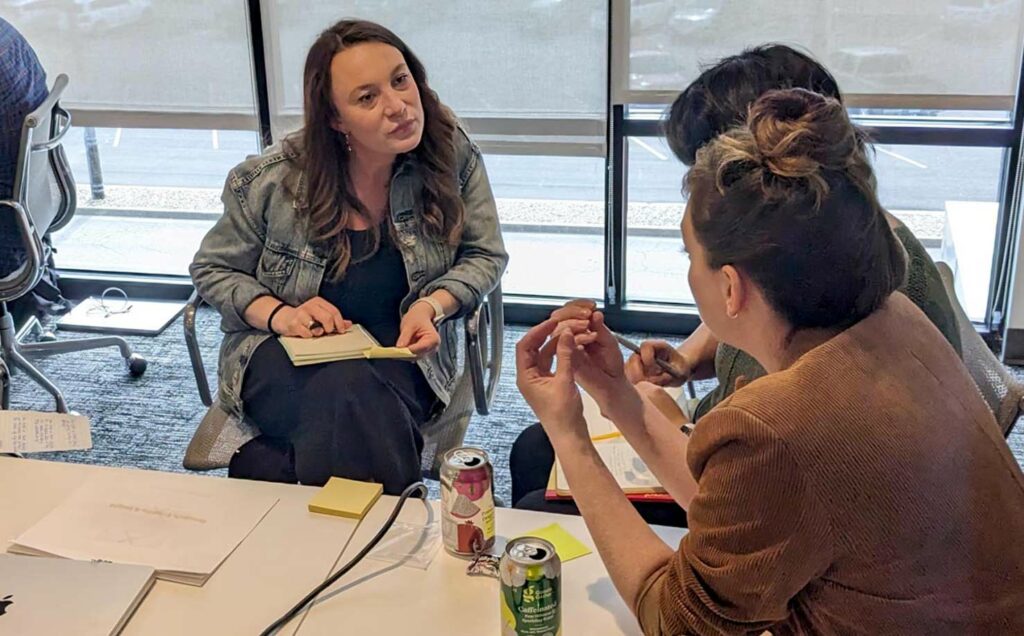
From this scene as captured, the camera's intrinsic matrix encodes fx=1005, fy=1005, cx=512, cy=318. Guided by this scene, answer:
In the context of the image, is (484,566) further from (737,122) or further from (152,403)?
(152,403)

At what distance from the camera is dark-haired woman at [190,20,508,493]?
6.54 ft

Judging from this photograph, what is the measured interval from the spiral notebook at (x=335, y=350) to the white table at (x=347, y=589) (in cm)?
42

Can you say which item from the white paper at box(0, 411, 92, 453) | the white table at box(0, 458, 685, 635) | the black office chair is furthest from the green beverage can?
the black office chair

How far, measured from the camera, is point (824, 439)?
3.22 feet

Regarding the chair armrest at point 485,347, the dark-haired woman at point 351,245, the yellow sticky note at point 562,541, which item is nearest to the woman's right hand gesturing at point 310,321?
the dark-haired woman at point 351,245

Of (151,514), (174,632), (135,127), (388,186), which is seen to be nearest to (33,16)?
(135,127)

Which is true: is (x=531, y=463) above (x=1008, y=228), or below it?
below

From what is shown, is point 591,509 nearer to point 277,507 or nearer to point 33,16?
point 277,507

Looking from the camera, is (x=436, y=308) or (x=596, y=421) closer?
(x=596, y=421)

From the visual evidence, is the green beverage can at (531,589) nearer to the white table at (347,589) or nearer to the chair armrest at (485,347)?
the white table at (347,589)

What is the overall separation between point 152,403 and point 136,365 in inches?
9.0

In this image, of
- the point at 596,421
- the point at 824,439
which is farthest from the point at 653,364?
the point at 824,439

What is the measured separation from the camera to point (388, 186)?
2.12 metres

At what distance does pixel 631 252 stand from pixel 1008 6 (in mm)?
1423
